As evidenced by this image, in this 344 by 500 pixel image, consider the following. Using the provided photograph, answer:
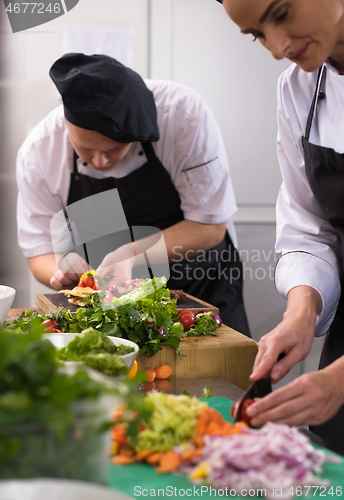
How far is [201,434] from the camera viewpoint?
0.57 metres

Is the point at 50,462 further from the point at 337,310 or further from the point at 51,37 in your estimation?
the point at 51,37

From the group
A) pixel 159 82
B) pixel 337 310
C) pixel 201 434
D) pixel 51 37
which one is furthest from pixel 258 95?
pixel 201 434

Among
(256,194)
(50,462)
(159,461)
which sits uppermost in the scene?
(50,462)

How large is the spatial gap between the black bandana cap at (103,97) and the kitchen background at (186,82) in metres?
1.04

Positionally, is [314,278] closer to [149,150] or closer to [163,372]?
[163,372]

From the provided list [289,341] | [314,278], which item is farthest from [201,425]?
[314,278]

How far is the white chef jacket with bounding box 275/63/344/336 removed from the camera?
1.06 metres

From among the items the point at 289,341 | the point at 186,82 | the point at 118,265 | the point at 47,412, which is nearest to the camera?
the point at 47,412

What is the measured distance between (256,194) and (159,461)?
7.26ft

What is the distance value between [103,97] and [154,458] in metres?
1.19

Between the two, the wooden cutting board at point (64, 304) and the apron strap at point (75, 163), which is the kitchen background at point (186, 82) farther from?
the wooden cutting board at point (64, 304)

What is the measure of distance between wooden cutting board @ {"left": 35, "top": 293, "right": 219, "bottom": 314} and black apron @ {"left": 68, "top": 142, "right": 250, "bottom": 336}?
33 centimetres

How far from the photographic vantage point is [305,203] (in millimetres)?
1159

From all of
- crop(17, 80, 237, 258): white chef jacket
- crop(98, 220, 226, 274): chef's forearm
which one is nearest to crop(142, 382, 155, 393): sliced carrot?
crop(98, 220, 226, 274): chef's forearm
